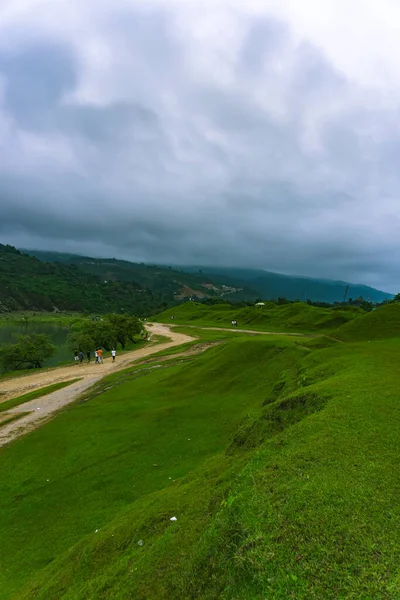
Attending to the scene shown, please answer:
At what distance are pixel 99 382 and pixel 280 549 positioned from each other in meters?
34.8

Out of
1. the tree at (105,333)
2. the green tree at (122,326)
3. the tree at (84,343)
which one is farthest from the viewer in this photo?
the green tree at (122,326)

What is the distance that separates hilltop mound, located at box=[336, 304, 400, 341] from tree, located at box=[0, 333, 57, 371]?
5254 cm

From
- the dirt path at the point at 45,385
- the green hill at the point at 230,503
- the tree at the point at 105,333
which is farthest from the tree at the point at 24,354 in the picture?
the green hill at the point at 230,503

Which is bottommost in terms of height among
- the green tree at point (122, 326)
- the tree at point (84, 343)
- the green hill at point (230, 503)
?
the tree at point (84, 343)

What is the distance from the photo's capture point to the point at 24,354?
56781mm

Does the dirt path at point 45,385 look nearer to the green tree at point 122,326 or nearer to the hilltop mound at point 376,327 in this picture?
the green tree at point 122,326

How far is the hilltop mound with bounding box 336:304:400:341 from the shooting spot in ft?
79.8

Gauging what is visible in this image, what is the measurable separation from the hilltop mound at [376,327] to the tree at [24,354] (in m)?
52.5

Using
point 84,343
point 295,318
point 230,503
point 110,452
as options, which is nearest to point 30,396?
point 110,452

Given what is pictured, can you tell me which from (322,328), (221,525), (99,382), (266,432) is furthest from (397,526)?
(322,328)

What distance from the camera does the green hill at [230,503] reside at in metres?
4.97

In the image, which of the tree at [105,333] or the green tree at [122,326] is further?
the green tree at [122,326]

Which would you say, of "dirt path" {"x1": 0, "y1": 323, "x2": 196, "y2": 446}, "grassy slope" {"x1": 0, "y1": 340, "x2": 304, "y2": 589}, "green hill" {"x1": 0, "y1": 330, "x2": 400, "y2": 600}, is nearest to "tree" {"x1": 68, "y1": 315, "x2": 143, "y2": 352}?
"dirt path" {"x1": 0, "y1": 323, "x2": 196, "y2": 446}

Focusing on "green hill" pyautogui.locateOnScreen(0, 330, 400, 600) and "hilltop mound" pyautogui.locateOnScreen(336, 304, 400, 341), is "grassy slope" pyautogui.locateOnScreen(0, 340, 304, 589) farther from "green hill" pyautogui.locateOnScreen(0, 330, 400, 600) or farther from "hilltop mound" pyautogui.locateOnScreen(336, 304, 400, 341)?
"hilltop mound" pyautogui.locateOnScreen(336, 304, 400, 341)
